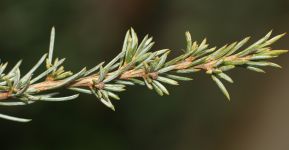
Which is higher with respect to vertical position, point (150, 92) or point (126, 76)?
point (150, 92)

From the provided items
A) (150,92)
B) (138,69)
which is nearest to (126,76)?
(138,69)

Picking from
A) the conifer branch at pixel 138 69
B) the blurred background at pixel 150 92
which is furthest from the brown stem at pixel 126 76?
the blurred background at pixel 150 92

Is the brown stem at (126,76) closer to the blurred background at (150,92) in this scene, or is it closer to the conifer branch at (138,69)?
the conifer branch at (138,69)

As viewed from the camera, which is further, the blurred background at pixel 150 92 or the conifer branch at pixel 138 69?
the blurred background at pixel 150 92

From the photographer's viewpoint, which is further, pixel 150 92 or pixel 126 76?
pixel 150 92

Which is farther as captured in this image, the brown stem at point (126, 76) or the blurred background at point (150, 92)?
the blurred background at point (150, 92)

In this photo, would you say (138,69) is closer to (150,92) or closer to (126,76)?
(126,76)

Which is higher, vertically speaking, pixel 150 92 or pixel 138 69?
pixel 150 92
